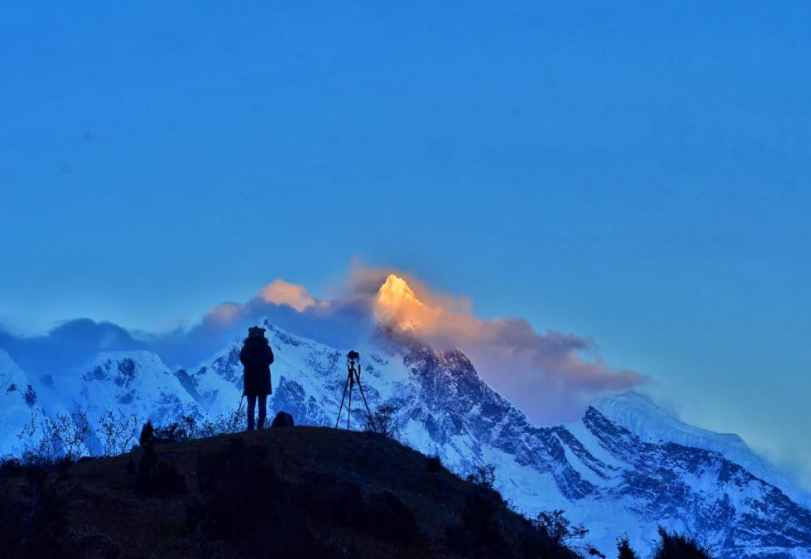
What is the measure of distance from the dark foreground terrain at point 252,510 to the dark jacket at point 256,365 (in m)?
3.37

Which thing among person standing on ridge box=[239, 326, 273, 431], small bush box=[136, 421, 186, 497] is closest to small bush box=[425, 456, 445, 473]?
person standing on ridge box=[239, 326, 273, 431]

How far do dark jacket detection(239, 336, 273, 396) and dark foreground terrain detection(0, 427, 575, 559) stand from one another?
337cm

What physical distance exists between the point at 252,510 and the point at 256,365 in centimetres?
1519

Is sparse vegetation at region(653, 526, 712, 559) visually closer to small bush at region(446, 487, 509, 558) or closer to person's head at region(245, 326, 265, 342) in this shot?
small bush at region(446, 487, 509, 558)

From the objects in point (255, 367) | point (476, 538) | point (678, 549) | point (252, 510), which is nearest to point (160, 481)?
point (252, 510)

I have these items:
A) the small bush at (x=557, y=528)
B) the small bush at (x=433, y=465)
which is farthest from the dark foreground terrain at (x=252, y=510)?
the small bush at (x=557, y=528)

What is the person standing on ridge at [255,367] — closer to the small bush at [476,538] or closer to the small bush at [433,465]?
the small bush at [433,465]

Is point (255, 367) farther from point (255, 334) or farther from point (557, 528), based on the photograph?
point (557, 528)

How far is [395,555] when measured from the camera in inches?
1043

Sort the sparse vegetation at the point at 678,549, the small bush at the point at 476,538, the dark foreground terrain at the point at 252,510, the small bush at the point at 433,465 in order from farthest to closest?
the small bush at the point at 433,465 < the small bush at the point at 476,538 < the sparse vegetation at the point at 678,549 < the dark foreground terrain at the point at 252,510

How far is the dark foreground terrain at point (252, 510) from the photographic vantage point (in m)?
22.7

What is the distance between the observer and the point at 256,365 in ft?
131

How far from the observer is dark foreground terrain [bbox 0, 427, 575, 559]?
74.5 feet

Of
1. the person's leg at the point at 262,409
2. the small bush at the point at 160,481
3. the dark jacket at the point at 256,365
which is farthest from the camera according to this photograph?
the person's leg at the point at 262,409
